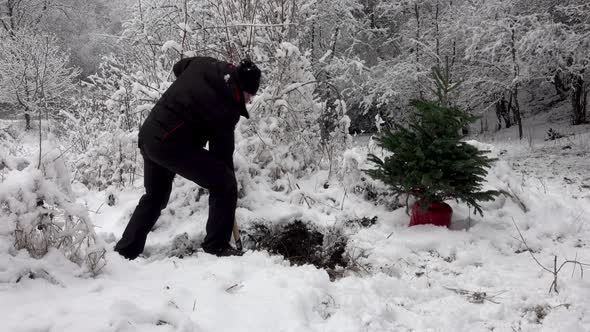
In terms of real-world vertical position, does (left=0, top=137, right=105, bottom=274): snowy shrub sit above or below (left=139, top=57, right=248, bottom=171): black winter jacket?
below

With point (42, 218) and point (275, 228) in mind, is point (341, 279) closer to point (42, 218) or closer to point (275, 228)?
point (275, 228)

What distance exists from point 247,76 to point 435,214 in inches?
73.7

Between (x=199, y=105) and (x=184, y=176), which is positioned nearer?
(x=199, y=105)

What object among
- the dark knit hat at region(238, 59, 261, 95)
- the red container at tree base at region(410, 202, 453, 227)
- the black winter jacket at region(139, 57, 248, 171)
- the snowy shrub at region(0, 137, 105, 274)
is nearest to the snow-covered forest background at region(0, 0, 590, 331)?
the snowy shrub at region(0, 137, 105, 274)

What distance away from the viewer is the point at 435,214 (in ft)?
11.4

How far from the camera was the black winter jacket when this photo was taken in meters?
2.76

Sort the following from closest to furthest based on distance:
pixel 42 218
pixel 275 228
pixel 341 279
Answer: pixel 42 218, pixel 341 279, pixel 275 228

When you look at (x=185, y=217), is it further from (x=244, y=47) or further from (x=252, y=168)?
(x=244, y=47)

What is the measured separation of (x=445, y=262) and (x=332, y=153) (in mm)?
2397

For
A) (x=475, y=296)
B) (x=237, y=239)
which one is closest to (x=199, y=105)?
(x=237, y=239)

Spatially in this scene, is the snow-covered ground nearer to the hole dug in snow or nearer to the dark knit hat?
the hole dug in snow

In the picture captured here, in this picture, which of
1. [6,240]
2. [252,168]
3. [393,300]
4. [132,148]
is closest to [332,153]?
[252,168]

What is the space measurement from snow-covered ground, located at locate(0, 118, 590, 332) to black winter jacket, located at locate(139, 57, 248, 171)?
837 millimetres

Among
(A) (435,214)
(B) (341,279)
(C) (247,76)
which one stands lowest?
(B) (341,279)
